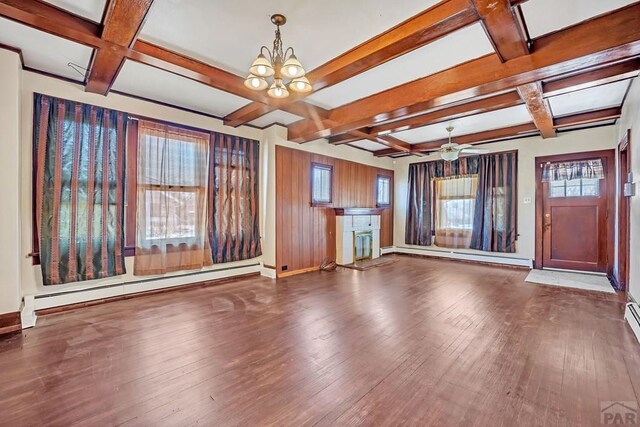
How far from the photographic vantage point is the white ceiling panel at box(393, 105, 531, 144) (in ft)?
15.8

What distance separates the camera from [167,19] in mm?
2432

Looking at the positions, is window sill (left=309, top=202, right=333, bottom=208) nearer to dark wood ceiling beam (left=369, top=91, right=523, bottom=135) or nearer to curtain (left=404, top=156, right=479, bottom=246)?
dark wood ceiling beam (left=369, top=91, right=523, bottom=135)

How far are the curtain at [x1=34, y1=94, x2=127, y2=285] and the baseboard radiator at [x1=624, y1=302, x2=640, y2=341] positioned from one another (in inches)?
233

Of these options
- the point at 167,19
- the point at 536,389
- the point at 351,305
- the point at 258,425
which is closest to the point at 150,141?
the point at 167,19

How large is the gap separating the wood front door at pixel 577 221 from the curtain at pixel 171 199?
6683 millimetres

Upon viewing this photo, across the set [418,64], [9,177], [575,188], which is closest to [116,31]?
[9,177]

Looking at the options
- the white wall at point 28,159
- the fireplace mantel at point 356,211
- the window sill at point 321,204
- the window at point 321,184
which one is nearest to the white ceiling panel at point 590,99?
the fireplace mantel at point 356,211

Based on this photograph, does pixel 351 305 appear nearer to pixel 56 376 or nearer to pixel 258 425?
pixel 258 425

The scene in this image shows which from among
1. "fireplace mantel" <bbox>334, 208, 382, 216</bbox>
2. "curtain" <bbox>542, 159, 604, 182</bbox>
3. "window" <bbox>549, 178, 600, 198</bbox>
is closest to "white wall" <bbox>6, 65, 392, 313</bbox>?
"fireplace mantel" <bbox>334, 208, 382, 216</bbox>

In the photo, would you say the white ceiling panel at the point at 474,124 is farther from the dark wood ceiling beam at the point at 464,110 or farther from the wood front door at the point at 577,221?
the wood front door at the point at 577,221

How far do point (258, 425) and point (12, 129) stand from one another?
3668 millimetres

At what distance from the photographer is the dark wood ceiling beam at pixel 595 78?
3076 mm

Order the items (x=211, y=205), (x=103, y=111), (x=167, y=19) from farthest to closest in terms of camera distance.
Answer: (x=211, y=205)
(x=103, y=111)
(x=167, y=19)

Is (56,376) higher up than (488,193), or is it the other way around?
(488,193)
